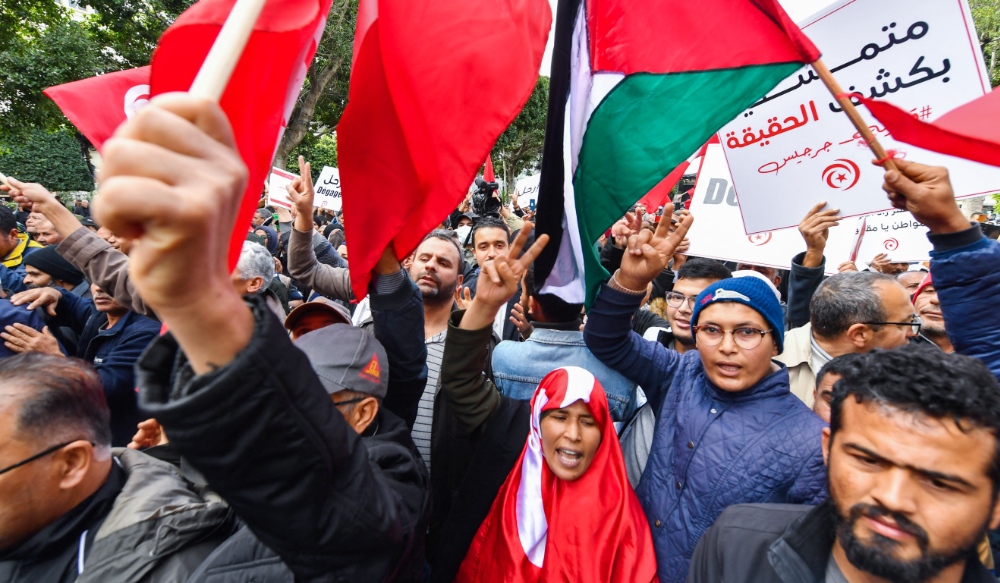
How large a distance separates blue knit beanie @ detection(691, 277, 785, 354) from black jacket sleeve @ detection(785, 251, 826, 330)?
111 centimetres

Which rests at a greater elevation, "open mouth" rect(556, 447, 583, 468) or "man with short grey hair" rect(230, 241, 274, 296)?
"man with short grey hair" rect(230, 241, 274, 296)

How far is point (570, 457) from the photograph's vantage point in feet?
6.22

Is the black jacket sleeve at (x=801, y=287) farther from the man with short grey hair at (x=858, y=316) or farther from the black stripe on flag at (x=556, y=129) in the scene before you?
the black stripe on flag at (x=556, y=129)

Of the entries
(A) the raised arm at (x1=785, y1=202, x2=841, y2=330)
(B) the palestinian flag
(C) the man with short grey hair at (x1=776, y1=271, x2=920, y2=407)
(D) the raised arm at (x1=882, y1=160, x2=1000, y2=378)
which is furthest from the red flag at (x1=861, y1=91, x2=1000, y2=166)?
(C) the man with short grey hair at (x1=776, y1=271, x2=920, y2=407)

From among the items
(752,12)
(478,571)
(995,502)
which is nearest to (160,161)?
(995,502)

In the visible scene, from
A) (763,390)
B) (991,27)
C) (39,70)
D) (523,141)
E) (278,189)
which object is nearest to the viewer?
(763,390)

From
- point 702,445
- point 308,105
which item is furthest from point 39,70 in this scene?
point 702,445

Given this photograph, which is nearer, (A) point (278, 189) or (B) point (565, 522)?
(B) point (565, 522)

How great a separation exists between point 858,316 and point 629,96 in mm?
1475

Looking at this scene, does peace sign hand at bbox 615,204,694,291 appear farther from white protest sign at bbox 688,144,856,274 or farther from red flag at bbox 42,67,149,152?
red flag at bbox 42,67,149,152

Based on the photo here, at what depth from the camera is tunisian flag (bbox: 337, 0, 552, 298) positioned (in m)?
1.80

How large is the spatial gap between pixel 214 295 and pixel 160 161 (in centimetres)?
18

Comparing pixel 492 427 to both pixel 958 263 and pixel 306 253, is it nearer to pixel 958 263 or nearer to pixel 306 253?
pixel 958 263

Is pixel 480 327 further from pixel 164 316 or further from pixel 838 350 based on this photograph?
pixel 838 350
